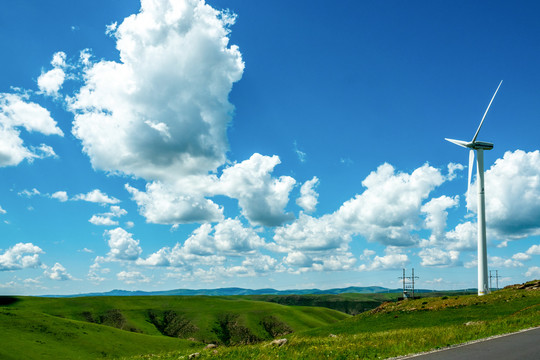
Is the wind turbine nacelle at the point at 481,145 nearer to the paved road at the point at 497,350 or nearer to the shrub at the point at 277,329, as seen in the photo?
the paved road at the point at 497,350

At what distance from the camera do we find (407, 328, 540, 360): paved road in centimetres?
1991

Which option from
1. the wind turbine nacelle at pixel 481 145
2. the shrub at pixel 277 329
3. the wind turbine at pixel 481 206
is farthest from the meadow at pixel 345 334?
the shrub at pixel 277 329

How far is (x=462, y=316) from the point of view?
188 feet

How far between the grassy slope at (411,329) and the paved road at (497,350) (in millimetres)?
1566

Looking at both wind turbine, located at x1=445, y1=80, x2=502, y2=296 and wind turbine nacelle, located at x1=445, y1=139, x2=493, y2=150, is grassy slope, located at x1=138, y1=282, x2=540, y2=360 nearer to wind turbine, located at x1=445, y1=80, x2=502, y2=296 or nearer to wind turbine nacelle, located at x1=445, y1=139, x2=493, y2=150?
wind turbine, located at x1=445, y1=80, x2=502, y2=296

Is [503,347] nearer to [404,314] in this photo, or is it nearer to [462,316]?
[462,316]

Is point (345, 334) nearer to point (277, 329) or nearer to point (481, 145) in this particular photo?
point (481, 145)

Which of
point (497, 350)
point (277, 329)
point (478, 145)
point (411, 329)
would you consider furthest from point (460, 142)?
point (277, 329)

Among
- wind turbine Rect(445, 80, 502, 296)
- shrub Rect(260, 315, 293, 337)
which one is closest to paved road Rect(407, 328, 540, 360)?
wind turbine Rect(445, 80, 502, 296)

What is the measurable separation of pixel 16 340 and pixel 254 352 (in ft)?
273

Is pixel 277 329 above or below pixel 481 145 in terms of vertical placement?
below

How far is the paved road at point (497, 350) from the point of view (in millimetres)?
19906

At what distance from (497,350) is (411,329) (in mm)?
18303

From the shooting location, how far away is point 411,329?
128 ft
